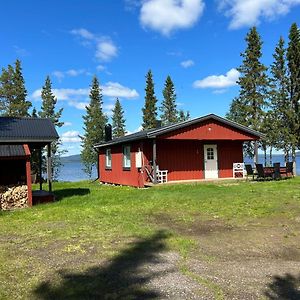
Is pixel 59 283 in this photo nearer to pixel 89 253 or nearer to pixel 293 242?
pixel 89 253

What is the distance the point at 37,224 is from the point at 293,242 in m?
5.75

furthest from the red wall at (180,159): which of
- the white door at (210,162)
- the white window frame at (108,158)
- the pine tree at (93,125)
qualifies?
the pine tree at (93,125)

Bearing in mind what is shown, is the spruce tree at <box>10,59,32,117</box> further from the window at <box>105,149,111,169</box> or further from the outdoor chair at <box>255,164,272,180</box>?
the outdoor chair at <box>255,164,272,180</box>

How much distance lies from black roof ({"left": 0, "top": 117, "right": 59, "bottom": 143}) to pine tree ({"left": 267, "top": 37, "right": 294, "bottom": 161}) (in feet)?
75.4

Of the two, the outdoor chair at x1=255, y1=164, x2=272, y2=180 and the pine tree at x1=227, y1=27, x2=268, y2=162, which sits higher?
the pine tree at x1=227, y1=27, x2=268, y2=162

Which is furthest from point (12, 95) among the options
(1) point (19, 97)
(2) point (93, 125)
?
(2) point (93, 125)

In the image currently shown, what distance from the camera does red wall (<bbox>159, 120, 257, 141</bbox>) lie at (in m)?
18.5

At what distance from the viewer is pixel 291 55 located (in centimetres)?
3141

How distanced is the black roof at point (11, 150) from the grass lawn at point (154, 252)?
1.99 metres

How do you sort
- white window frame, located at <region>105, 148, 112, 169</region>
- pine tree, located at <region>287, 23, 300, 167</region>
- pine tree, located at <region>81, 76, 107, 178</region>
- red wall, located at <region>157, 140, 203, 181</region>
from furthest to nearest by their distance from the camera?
1. pine tree, located at <region>81, 76, 107, 178</region>
2. pine tree, located at <region>287, 23, 300, 167</region>
3. white window frame, located at <region>105, 148, 112, 169</region>
4. red wall, located at <region>157, 140, 203, 181</region>

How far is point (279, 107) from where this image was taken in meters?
32.2

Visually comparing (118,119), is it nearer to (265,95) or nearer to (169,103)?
(169,103)

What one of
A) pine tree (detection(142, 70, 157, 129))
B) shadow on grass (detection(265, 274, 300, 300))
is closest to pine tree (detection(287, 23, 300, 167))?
pine tree (detection(142, 70, 157, 129))

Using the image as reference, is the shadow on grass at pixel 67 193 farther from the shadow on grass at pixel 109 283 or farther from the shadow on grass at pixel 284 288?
the shadow on grass at pixel 284 288
